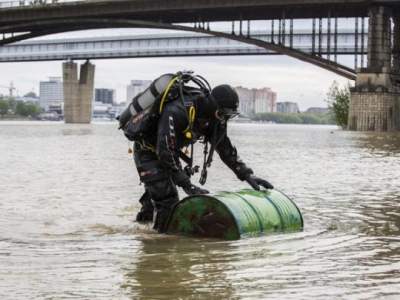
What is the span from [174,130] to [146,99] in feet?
2.17

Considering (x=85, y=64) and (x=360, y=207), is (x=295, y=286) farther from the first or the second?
(x=85, y=64)

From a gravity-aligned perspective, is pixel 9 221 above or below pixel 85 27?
below

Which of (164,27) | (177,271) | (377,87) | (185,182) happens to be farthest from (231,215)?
(164,27)

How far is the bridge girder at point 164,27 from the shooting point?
6788cm

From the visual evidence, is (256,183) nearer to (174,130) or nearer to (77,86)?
(174,130)

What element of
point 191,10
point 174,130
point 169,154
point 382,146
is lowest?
point 382,146

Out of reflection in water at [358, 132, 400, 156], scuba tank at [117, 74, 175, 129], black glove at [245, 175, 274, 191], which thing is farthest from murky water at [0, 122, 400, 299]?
reflection in water at [358, 132, 400, 156]

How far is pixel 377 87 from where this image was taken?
2707 inches

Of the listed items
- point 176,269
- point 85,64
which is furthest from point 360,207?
point 85,64

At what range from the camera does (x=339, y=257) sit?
7379 millimetres

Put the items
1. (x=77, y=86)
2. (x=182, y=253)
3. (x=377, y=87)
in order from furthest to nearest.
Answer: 1. (x=77, y=86)
2. (x=377, y=87)
3. (x=182, y=253)

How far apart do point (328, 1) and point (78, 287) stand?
64.5m

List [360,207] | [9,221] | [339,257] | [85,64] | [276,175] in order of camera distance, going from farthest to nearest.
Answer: [85,64] < [276,175] < [360,207] < [9,221] < [339,257]

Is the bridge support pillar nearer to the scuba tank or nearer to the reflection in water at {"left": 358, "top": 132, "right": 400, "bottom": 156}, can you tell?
the reflection in water at {"left": 358, "top": 132, "right": 400, "bottom": 156}
